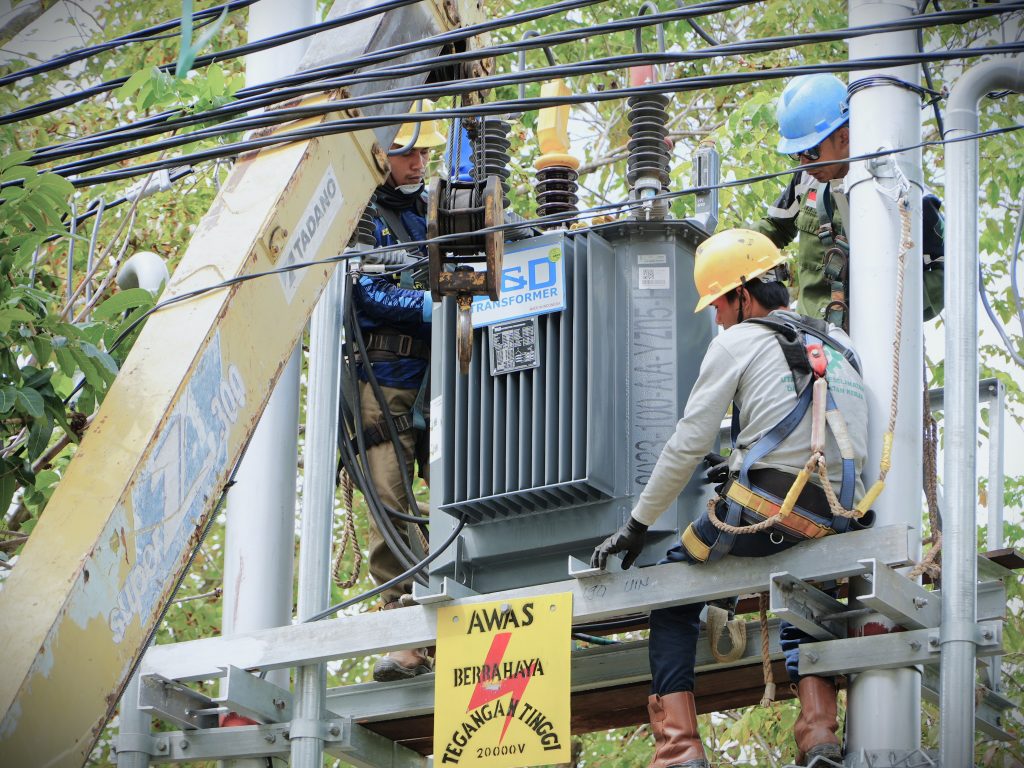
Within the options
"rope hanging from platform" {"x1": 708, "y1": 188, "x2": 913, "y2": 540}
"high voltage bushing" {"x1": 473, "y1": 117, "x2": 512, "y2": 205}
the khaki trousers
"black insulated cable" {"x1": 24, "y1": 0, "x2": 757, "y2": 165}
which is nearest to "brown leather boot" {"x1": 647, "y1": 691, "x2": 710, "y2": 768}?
"rope hanging from platform" {"x1": 708, "y1": 188, "x2": 913, "y2": 540}

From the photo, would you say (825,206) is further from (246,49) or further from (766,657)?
(246,49)

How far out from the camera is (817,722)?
228 inches

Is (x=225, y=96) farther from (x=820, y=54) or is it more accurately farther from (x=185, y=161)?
(x=820, y=54)

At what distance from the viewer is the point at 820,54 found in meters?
11.4

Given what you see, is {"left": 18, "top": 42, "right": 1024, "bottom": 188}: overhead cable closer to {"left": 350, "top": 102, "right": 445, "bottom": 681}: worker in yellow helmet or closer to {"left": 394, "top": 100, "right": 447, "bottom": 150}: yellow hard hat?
{"left": 350, "top": 102, "right": 445, "bottom": 681}: worker in yellow helmet

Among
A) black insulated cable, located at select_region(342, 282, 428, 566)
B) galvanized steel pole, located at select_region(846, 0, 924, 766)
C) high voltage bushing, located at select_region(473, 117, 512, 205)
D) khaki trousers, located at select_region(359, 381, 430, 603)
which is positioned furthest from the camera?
khaki trousers, located at select_region(359, 381, 430, 603)

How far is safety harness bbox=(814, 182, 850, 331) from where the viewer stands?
6.76 m

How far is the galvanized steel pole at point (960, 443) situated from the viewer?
5.23 meters

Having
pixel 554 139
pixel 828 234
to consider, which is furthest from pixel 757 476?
pixel 554 139

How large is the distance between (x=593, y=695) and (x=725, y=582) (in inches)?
58.6

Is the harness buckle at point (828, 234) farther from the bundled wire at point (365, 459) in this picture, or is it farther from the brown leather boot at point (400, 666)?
the brown leather boot at point (400, 666)

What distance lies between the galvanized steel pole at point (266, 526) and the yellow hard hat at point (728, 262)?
1.81 metres

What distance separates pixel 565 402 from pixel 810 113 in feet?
5.63

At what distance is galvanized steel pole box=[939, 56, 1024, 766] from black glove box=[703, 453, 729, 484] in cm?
105
